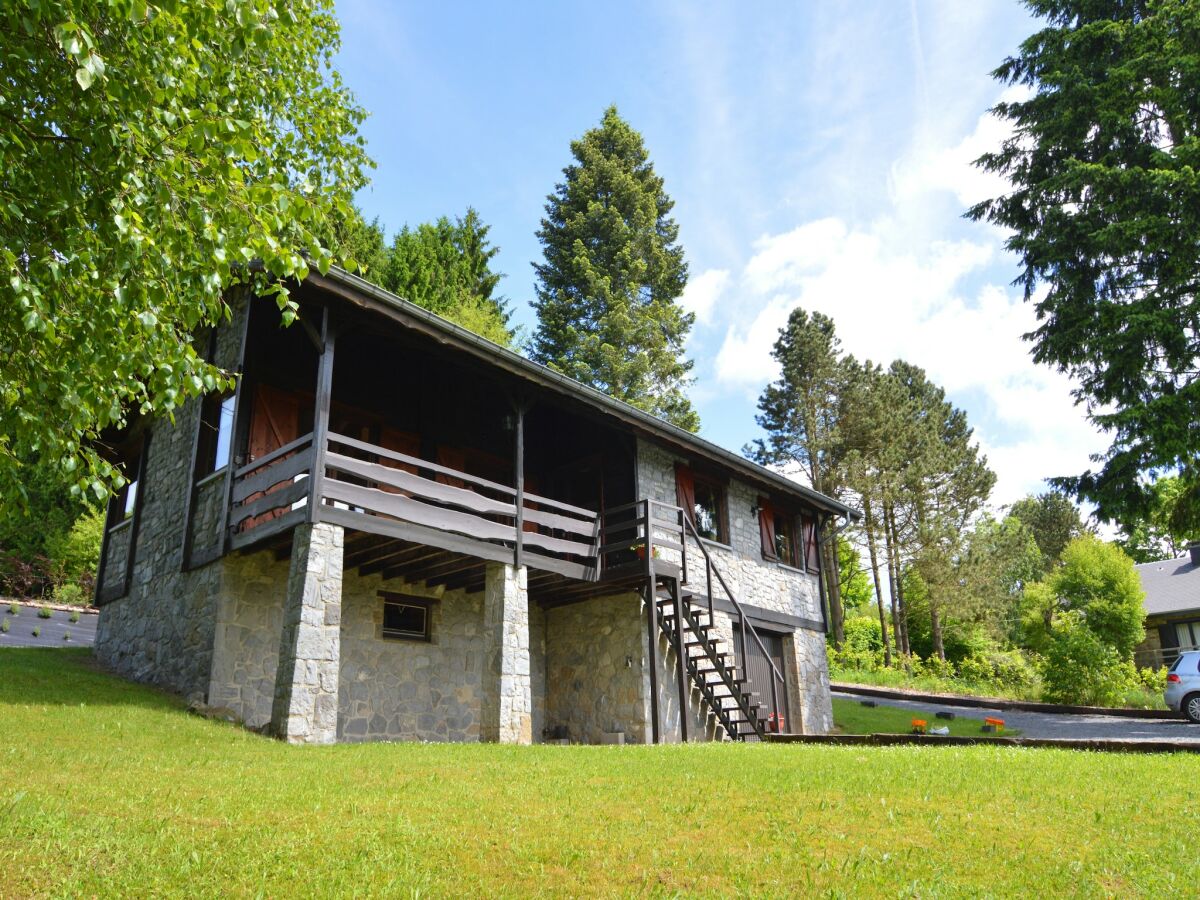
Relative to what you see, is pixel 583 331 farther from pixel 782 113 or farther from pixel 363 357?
pixel 782 113

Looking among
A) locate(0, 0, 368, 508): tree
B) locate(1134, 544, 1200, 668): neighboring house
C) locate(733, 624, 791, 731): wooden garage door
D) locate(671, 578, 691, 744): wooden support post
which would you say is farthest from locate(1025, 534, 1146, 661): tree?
Answer: locate(0, 0, 368, 508): tree

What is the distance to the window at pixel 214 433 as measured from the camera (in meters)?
12.5

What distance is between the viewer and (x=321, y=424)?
1067 centimetres

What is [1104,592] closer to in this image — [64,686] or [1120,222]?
[1120,222]

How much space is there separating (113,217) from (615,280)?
27.0 metres

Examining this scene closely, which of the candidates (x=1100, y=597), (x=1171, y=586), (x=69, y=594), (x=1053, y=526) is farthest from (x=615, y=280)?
(x=1053, y=526)

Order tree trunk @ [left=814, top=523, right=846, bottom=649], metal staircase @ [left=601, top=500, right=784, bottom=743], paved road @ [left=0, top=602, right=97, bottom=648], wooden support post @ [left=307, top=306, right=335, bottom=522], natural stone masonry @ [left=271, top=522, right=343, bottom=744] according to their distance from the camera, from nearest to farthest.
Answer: natural stone masonry @ [left=271, top=522, right=343, bottom=744] → wooden support post @ [left=307, top=306, right=335, bottom=522] → metal staircase @ [left=601, top=500, right=784, bottom=743] → paved road @ [left=0, top=602, right=97, bottom=648] → tree trunk @ [left=814, top=523, right=846, bottom=649]

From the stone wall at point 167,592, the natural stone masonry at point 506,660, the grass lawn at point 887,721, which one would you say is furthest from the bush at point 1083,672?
the stone wall at point 167,592

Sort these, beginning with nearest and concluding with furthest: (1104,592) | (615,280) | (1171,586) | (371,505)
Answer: (371,505) → (1104,592) → (615,280) → (1171,586)

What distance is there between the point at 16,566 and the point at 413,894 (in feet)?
79.6

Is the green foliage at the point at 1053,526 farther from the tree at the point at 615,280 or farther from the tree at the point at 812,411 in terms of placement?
the tree at the point at 615,280

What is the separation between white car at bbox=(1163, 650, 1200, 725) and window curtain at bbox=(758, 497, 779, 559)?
27.7 ft

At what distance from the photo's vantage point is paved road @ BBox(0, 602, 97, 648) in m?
15.1

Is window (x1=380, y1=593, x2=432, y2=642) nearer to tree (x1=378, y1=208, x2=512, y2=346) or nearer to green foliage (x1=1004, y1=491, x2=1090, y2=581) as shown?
tree (x1=378, y1=208, x2=512, y2=346)
